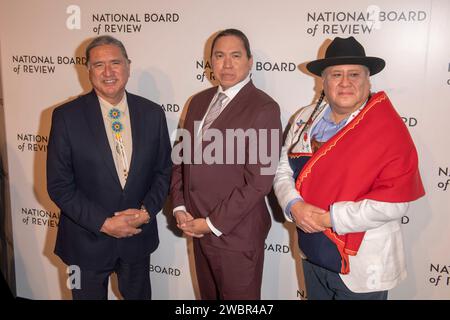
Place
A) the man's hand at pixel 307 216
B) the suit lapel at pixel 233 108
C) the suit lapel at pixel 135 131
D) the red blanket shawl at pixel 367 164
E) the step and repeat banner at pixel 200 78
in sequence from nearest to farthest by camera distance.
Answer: the red blanket shawl at pixel 367 164 → the man's hand at pixel 307 216 → the suit lapel at pixel 233 108 → the suit lapel at pixel 135 131 → the step and repeat banner at pixel 200 78

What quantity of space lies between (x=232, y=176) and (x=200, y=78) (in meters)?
0.92

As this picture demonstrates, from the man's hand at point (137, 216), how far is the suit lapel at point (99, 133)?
6.5 inches

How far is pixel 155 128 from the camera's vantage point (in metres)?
2.03

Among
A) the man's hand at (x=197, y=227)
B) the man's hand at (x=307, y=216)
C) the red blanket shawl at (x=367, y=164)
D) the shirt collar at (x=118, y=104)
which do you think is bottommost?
the man's hand at (x=197, y=227)

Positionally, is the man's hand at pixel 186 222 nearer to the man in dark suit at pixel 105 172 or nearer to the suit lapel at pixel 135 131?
the man in dark suit at pixel 105 172

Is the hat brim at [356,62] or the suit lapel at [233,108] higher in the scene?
the hat brim at [356,62]

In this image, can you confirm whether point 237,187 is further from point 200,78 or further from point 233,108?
point 200,78

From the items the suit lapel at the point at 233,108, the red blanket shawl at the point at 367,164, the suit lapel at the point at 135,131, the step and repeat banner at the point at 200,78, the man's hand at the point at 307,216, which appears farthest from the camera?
the step and repeat banner at the point at 200,78

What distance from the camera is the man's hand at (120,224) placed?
190 centimetres

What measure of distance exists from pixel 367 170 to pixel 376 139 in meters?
0.13

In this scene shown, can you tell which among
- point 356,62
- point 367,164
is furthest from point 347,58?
point 367,164

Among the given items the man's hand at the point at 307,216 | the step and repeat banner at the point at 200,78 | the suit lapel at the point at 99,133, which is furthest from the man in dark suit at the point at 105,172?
the man's hand at the point at 307,216

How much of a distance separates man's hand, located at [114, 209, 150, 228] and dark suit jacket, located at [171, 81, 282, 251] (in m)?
0.23

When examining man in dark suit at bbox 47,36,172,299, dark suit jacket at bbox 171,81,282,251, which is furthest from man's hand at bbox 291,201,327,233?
man in dark suit at bbox 47,36,172,299
